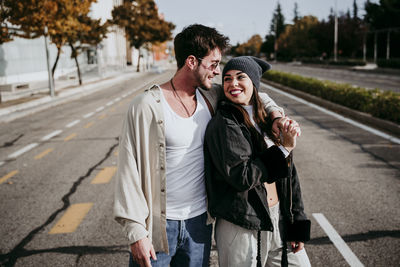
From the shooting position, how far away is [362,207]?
4754mm

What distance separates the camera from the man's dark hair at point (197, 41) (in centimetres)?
194

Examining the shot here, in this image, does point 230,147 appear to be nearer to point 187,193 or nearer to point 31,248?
point 187,193

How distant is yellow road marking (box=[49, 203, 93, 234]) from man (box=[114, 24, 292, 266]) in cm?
264

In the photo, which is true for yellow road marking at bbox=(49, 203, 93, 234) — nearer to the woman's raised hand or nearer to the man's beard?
the man's beard

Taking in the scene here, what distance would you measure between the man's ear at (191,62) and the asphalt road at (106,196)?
442mm

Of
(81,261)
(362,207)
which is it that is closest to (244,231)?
(81,261)

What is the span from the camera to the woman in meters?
1.90

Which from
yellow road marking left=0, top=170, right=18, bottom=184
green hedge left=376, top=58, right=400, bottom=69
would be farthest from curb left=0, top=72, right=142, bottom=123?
green hedge left=376, top=58, right=400, bottom=69

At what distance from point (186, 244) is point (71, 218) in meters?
3.03

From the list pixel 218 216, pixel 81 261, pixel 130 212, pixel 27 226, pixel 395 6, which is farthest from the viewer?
pixel 395 6

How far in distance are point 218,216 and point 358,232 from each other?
2679mm

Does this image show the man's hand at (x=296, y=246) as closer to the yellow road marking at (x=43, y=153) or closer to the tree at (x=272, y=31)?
the yellow road marking at (x=43, y=153)

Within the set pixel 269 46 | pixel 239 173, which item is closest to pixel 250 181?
pixel 239 173

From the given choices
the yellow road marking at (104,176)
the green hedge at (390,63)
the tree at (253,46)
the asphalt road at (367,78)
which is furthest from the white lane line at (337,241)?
the tree at (253,46)
